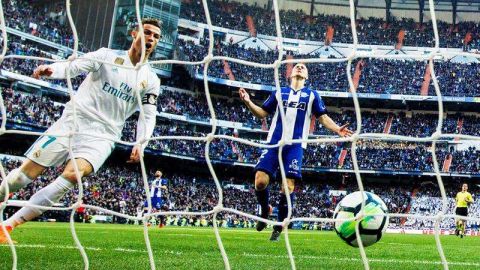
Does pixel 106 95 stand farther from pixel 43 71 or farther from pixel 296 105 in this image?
pixel 296 105

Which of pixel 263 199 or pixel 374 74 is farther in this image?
pixel 374 74

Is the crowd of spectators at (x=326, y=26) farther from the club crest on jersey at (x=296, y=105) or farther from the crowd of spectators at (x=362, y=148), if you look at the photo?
the club crest on jersey at (x=296, y=105)

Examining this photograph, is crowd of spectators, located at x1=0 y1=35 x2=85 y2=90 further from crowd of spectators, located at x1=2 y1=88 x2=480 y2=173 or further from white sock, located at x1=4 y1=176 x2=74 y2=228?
white sock, located at x1=4 y1=176 x2=74 y2=228

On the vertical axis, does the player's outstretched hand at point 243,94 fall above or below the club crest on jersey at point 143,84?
above

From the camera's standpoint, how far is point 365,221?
15.1 ft

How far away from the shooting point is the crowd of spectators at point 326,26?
4144cm

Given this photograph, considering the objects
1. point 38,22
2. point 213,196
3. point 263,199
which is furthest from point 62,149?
point 38,22

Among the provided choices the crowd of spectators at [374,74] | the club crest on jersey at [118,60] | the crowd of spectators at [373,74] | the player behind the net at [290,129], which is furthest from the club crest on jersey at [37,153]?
the crowd of spectators at [374,74]

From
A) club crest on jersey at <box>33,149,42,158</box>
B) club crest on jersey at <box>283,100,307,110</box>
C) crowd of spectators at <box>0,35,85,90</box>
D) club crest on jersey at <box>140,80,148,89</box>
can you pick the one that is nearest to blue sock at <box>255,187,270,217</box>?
club crest on jersey at <box>283,100,307,110</box>

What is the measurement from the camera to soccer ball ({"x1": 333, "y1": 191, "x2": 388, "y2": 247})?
4609 millimetres

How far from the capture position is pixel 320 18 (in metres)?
44.5

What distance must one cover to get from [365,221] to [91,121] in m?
2.43

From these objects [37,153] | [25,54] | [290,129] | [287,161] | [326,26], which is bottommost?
[37,153]

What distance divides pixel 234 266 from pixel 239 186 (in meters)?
28.9
